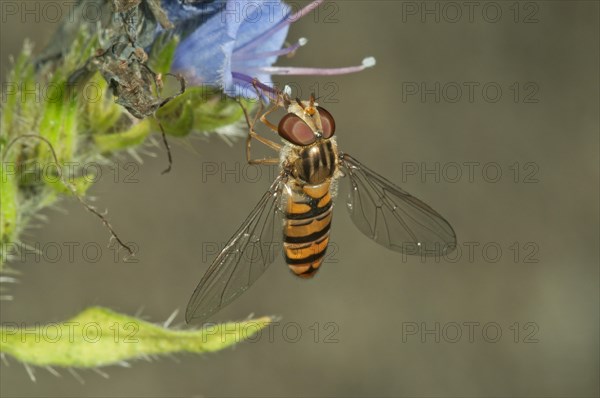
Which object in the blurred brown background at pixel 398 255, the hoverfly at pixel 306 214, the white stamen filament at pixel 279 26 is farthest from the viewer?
the blurred brown background at pixel 398 255

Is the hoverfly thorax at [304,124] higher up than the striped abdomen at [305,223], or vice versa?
the hoverfly thorax at [304,124]

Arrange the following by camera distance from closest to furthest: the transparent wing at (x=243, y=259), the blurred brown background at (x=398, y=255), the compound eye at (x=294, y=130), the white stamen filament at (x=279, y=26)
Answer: the transparent wing at (x=243, y=259), the compound eye at (x=294, y=130), the white stamen filament at (x=279, y=26), the blurred brown background at (x=398, y=255)

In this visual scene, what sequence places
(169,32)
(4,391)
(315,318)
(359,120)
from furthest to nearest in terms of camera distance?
(359,120) → (315,318) → (4,391) → (169,32)

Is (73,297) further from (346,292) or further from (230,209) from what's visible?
(346,292)

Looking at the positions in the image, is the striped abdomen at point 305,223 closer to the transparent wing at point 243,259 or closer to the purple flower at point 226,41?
the transparent wing at point 243,259

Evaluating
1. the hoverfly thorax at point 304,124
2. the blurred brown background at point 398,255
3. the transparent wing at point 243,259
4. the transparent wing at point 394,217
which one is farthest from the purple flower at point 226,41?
the blurred brown background at point 398,255

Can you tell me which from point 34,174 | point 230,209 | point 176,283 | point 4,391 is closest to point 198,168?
point 230,209

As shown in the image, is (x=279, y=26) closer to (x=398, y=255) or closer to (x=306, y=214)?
(x=306, y=214)
